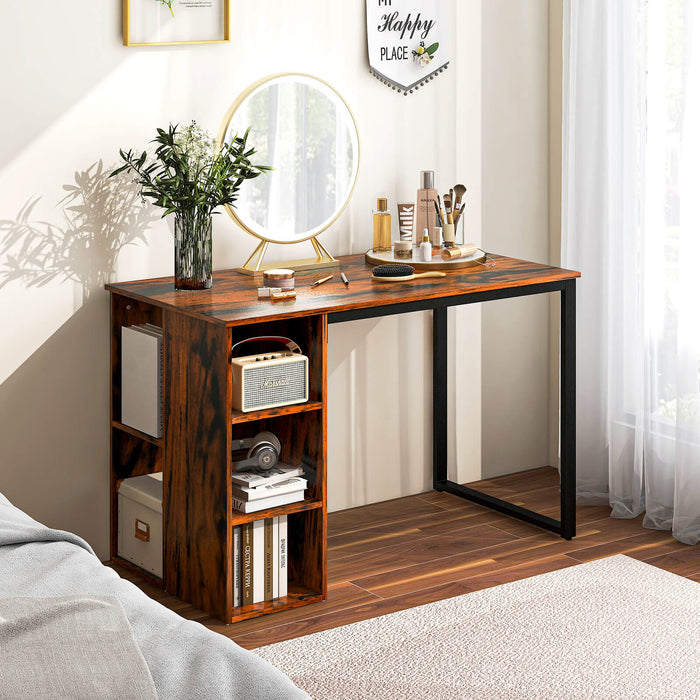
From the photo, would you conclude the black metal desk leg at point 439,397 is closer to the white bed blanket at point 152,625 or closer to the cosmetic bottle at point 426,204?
the cosmetic bottle at point 426,204

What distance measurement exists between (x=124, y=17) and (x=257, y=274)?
80cm

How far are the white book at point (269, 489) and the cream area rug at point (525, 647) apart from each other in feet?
1.23

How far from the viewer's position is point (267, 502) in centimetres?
280

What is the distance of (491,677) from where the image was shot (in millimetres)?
2510

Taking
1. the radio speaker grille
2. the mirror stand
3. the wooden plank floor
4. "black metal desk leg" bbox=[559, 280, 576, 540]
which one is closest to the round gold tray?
the mirror stand

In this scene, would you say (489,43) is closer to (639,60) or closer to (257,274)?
(639,60)

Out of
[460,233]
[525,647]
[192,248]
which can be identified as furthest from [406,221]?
[525,647]

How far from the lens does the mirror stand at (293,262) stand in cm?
318

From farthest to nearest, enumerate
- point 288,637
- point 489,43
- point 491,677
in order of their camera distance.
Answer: point 489,43 < point 288,637 < point 491,677

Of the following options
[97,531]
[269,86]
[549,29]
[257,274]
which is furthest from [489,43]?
[97,531]

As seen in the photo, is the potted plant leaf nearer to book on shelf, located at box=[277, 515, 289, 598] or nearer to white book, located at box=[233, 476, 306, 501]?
white book, located at box=[233, 476, 306, 501]

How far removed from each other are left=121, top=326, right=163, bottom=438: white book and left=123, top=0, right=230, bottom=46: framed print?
821 mm

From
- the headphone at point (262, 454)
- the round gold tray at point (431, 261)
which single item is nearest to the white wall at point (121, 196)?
the round gold tray at point (431, 261)

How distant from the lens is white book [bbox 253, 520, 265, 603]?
282cm
